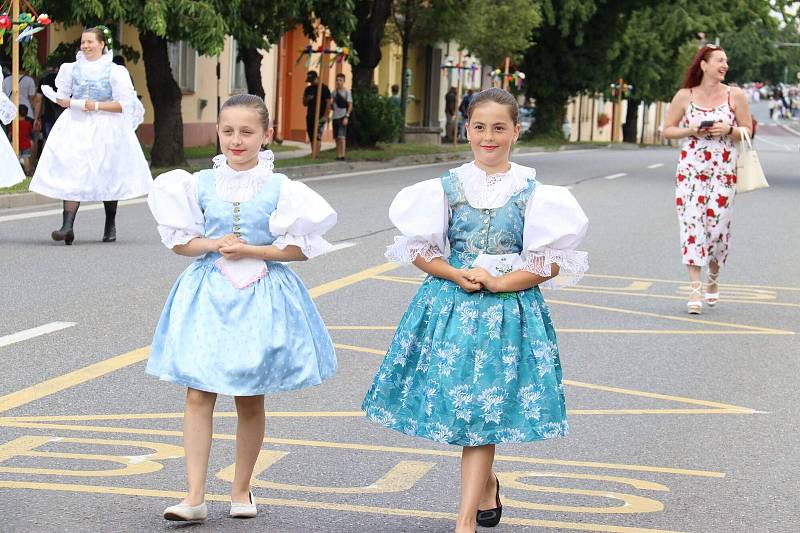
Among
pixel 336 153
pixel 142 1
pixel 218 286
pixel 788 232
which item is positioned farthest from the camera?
pixel 336 153

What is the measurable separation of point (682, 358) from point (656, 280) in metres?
4.06

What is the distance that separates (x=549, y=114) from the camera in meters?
55.1

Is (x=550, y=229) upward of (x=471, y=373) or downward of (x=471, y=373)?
upward

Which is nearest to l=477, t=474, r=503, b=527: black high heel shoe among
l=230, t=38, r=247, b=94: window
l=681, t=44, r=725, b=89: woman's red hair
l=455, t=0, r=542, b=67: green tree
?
l=681, t=44, r=725, b=89: woman's red hair

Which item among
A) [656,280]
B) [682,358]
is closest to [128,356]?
[682,358]

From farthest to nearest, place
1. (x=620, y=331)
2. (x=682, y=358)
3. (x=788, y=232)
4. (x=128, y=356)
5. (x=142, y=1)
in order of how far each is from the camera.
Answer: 1. (x=142, y=1)
2. (x=788, y=232)
3. (x=620, y=331)
4. (x=682, y=358)
5. (x=128, y=356)

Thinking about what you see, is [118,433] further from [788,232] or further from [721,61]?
[788,232]

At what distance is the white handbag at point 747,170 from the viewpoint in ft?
35.6

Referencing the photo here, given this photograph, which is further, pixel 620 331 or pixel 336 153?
pixel 336 153

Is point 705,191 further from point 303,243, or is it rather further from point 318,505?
point 303,243

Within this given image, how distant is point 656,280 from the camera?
12961 mm

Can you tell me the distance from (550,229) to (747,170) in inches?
250

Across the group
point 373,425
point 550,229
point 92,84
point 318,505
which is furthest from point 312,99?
point 550,229

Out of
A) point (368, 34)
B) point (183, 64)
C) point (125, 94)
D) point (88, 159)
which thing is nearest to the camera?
point (125, 94)
